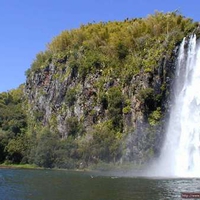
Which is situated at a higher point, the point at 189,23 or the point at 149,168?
the point at 189,23

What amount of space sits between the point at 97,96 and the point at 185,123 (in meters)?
22.4

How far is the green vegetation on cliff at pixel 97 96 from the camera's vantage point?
2601 inches

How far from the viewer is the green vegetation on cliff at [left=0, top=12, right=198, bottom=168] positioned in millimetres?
66062

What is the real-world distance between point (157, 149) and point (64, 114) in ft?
79.9

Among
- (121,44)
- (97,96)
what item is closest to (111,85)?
(97,96)

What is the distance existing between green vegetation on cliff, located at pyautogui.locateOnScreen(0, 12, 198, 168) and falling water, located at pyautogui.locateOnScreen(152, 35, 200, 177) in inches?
103

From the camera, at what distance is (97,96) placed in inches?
2921

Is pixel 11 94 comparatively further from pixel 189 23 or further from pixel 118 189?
pixel 118 189

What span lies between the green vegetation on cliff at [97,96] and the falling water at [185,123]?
103 inches

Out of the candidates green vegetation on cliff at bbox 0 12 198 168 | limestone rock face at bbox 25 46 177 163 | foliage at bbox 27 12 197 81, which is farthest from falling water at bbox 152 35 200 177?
foliage at bbox 27 12 197 81

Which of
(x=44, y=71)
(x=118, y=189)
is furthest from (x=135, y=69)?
(x=118, y=189)

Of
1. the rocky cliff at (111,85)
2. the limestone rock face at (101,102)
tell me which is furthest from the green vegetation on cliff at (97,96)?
the rocky cliff at (111,85)

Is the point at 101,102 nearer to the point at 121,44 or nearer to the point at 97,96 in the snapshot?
the point at 97,96

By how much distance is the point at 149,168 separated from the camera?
196 ft
